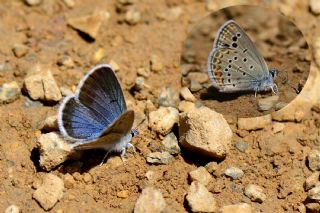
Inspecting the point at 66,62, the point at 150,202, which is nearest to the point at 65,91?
the point at 66,62

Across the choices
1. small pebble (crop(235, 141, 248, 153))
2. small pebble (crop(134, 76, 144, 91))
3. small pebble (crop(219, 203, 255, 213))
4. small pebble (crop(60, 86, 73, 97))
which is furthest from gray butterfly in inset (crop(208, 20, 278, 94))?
small pebble (crop(60, 86, 73, 97))

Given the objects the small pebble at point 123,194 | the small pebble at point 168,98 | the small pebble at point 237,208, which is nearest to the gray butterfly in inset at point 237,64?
the small pebble at point 168,98

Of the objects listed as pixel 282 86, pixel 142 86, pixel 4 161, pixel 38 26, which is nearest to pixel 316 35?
pixel 282 86

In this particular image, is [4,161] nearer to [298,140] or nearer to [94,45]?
[94,45]

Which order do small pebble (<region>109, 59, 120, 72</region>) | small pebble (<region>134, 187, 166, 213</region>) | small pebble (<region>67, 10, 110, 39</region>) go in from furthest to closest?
Answer: small pebble (<region>67, 10, 110, 39</region>) → small pebble (<region>109, 59, 120, 72</region>) → small pebble (<region>134, 187, 166, 213</region>)

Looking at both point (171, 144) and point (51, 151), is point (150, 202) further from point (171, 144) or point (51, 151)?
point (51, 151)

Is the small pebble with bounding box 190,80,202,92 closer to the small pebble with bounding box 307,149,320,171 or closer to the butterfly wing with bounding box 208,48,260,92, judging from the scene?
the butterfly wing with bounding box 208,48,260,92
